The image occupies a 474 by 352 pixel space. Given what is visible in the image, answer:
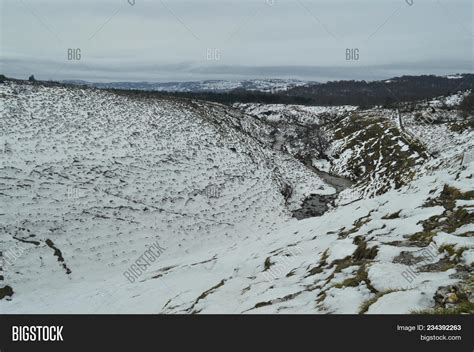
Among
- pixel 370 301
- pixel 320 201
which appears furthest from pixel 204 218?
pixel 370 301

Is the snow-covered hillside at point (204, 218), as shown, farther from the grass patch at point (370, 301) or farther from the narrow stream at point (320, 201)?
the narrow stream at point (320, 201)

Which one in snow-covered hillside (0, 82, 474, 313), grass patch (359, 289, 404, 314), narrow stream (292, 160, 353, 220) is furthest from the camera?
narrow stream (292, 160, 353, 220)

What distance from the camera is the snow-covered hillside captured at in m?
7.91

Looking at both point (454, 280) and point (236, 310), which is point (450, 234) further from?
point (236, 310)

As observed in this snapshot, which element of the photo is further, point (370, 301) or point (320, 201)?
point (320, 201)

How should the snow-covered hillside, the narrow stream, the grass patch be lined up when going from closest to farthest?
the grass patch → the snow-covered hillside → the narrow stream

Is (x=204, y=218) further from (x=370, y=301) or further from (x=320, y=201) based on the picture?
(x=370, y=301)

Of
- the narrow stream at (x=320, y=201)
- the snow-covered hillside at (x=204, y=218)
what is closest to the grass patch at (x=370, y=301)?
Answer: the snow-covered hillside at (x=204, y=218)

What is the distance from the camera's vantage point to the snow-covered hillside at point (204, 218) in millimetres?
7914

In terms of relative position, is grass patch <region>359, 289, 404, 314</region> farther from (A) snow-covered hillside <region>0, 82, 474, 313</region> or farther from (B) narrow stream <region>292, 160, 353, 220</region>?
(B) narrow stream <region>292, 160, 353, 220</region>

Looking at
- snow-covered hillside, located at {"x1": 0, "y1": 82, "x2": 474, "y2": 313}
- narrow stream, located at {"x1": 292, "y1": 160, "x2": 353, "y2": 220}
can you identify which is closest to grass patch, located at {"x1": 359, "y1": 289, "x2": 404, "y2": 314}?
snow-covered hillside, located at {"x1": 0, "y1": 82, "x2": 474, "y2": 313}

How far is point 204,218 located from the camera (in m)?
26.1
